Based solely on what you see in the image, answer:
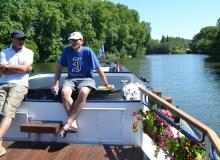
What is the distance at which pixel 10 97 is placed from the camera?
5.81 metres

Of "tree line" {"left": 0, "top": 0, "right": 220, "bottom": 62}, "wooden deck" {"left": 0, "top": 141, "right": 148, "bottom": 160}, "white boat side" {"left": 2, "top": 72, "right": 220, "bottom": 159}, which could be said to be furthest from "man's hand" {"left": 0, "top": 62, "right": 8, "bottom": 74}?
"tree line" {"left": 0, "top": 0, "right": 220, "bottom": 62}

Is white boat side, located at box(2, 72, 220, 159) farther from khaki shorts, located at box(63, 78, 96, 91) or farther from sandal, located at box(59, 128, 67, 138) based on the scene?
sandal, located at box(59, 128, 67, 138)

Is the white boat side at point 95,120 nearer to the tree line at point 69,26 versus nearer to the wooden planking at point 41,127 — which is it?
the wooden planking at point 41,127

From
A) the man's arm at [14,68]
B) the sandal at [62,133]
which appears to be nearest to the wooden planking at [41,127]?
the sandal at [62,133]

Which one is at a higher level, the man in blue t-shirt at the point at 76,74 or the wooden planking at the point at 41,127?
the man in blue t-shirt at the point at 76,74

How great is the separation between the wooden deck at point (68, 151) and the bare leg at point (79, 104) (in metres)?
0.37

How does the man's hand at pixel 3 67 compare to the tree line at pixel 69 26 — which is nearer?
the man's hand at pixel 3 67

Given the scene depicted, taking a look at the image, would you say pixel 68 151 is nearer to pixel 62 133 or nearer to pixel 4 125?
pixel 62 133

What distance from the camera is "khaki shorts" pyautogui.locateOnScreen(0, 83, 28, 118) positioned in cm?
576

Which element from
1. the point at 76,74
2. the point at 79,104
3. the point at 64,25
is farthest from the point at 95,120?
the point at 64,25

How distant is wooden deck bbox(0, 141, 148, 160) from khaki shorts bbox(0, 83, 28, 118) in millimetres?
544

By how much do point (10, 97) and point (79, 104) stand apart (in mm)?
1029

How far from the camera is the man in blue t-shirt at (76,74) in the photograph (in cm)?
582

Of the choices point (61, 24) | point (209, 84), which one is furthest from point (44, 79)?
point (61, 24)
